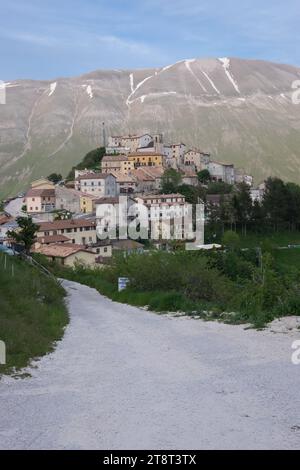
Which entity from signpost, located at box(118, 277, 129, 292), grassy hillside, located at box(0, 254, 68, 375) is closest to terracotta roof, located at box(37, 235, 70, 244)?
signpost, located at box(118, 277, 129, 292)

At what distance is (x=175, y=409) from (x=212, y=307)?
12.3 m

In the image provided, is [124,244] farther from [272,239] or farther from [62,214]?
[272,239]

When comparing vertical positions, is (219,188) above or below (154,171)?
below

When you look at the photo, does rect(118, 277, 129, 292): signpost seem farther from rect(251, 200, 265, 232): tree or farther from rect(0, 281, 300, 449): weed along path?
rect(251, 200, 265, 232): tree

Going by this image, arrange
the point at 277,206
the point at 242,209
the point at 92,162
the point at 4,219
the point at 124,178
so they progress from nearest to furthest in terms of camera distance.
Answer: the point at 4,219 → the point at 242,209 → the point at 277,206 → the point at 124,178 → the point at 92,162

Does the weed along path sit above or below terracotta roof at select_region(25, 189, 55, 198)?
below

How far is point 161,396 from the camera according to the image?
9.14 metres

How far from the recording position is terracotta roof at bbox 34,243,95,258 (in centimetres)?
6200

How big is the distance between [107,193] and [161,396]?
3522 inches

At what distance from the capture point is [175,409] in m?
8.34

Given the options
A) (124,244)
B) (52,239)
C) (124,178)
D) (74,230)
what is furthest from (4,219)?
(124,178)

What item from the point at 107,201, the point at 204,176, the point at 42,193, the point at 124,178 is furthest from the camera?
the point at 204,176
